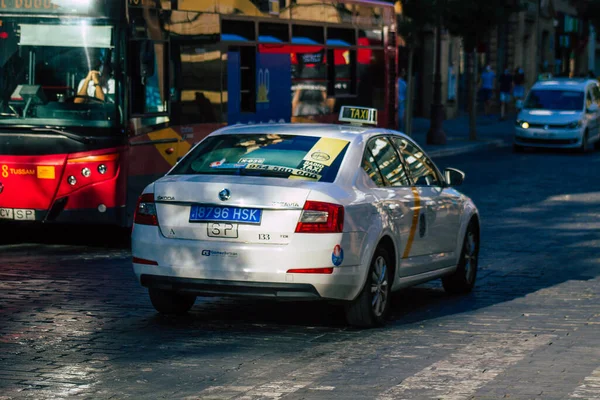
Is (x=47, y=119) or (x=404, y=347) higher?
(x=47, y=119)

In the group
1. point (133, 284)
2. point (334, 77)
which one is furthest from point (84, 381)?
point (334, 77)

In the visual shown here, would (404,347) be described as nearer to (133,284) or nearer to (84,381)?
(84,381)

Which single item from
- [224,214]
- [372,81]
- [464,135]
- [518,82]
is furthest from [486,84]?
[224,214]

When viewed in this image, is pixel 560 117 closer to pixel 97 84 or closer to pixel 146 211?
pixel 97 84

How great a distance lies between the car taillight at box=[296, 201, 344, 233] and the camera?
8.63 meters

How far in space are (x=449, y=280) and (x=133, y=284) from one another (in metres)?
2.66

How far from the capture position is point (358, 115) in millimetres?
13500

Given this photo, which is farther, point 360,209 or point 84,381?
point 360,209

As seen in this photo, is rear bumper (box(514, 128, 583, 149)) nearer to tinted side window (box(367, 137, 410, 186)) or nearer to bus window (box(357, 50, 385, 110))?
bus window (box(357, 50, 385, 110))

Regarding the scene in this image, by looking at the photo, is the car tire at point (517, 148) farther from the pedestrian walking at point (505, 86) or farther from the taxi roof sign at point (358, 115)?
the taxi roof sign at point (358, 115)

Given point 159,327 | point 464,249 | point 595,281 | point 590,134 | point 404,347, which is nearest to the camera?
point 404,347

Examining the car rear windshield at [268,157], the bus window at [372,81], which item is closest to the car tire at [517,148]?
the bus window at [372,81]

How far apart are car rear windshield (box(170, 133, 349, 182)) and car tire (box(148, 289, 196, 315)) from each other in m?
0.86

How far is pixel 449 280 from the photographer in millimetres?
11047
